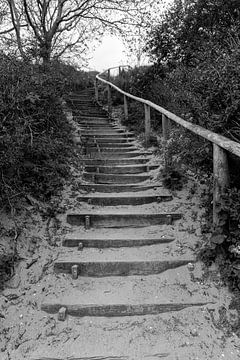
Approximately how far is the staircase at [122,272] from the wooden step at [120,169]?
0.28m

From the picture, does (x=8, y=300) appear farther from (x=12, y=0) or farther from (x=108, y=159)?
(x=12, y=0)

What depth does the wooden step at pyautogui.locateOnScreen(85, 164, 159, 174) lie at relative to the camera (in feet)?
16.9

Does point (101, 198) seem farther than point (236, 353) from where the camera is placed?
Yes

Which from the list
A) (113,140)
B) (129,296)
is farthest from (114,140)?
(129,296)

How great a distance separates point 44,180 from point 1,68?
1.55 m

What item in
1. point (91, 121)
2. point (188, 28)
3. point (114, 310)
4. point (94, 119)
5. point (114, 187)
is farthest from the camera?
point (94, 119)

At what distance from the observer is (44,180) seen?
4.09 metres

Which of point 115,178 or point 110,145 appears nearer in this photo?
point 115,178

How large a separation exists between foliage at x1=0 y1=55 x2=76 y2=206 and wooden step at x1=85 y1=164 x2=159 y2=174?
19.4 inches

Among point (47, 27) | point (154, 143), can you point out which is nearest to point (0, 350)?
point (154, 143)

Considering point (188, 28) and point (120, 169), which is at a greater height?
point (188, 28)

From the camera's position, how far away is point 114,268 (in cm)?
304

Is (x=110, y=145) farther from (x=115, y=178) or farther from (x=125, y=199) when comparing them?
(x=125, y=199)

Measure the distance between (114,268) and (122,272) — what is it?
0.09 metres
